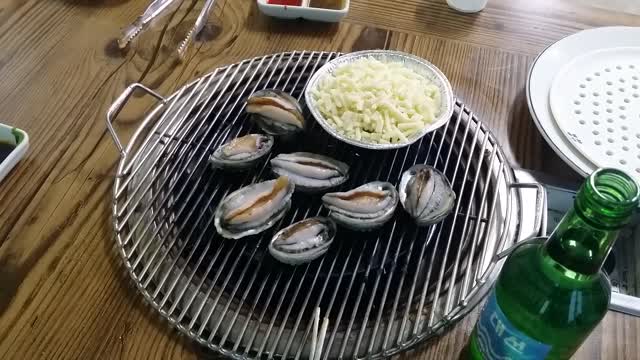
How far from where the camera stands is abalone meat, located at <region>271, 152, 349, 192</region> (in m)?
0.81

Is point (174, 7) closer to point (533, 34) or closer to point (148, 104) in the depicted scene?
point (148, 104)

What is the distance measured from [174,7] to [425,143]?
64 cm

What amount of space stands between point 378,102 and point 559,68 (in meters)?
0.39

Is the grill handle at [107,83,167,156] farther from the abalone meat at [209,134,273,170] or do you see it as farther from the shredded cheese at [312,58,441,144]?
the shredded cheese at [312,58,441,144]

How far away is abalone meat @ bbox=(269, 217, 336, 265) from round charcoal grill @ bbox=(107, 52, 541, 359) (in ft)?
0.11

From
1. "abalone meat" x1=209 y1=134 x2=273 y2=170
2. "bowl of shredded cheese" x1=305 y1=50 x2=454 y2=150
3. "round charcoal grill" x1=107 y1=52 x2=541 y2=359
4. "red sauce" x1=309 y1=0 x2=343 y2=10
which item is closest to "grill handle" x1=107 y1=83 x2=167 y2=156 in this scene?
"round charcoal grill" x1=107 y1=52 x2=541 y2=359

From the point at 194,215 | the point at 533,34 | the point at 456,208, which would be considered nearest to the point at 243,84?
the point at 194,215

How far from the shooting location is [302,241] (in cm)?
72

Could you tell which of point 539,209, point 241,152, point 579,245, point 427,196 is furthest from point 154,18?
point 579,245

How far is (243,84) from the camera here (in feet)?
3.33

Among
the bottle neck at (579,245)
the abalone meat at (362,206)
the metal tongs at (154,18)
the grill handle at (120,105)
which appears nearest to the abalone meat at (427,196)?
the abalone meat at (362,206)

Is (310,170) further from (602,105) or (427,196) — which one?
(602,105)

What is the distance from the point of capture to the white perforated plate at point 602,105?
89 cm

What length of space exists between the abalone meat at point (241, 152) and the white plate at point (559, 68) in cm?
46
